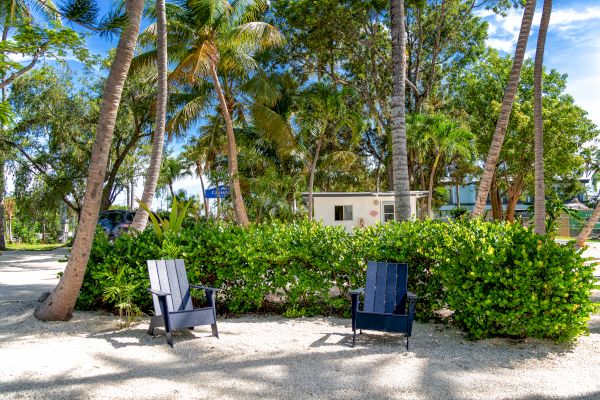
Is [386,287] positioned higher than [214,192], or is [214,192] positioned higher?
[214,192]

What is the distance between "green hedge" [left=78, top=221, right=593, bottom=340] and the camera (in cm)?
492

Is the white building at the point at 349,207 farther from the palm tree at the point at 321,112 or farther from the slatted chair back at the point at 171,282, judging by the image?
the slatted chair back at the point at 171,282

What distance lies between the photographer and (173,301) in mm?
5516

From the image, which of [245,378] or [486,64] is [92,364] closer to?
[245,378]

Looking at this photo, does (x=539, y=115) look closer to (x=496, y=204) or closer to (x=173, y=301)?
(x=173, y=301)

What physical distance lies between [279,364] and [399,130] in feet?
16.6

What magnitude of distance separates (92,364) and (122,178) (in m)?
21.2

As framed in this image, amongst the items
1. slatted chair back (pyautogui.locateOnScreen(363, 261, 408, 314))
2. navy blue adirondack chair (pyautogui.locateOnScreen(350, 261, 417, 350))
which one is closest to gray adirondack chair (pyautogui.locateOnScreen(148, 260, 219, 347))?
navy blue adirondack chair (pyautogui.locateOnScreen(350, 261, 417, 350))

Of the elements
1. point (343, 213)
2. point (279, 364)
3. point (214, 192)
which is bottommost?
point (279, 364)

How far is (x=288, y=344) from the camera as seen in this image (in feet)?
16.6

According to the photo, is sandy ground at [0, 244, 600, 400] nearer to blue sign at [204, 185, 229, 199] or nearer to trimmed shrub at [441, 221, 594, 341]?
trimmed shrub at [441, 221, 594, 341]

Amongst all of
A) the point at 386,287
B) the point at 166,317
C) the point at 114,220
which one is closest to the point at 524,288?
the point at 386,287

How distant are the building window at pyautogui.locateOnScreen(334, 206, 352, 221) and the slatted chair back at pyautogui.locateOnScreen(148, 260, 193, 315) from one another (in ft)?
58.1

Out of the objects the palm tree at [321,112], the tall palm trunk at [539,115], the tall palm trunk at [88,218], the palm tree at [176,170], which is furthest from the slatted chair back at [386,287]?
the palm tree at [176,170]
